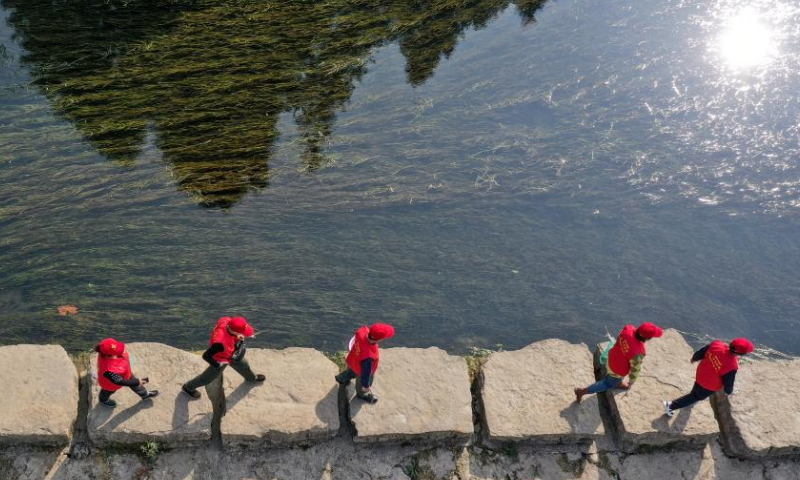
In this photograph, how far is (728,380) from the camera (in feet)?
17.1

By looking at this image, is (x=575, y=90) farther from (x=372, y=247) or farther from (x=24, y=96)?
(x=24, y=96)

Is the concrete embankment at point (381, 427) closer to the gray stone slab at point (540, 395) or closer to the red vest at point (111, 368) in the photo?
the gray stone slab at point (540, 395)

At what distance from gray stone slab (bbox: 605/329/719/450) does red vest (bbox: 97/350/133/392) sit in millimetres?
4300

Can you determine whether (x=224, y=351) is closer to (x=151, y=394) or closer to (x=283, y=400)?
(x=283, y=400)

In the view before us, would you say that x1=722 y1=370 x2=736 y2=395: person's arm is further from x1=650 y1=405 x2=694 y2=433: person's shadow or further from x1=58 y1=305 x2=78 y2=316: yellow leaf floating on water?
x1=58 y1=305 x2=78 y2=316: yellow leaf floating on water

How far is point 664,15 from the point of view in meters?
11.8

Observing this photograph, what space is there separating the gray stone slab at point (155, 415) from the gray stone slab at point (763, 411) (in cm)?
469

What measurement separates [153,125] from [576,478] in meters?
7.29

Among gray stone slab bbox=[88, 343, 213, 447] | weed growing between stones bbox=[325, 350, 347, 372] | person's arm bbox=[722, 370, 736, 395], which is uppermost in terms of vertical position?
gray stone slab bbox=[88, 343, 213, 447]

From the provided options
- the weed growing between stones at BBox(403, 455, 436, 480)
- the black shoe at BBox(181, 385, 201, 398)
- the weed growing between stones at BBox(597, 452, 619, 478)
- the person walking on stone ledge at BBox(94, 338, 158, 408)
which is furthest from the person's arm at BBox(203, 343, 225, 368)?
the weed growing between stones at BBox(597, 452, 619, 478)

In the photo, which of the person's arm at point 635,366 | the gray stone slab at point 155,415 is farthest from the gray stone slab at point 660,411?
the gray stone slab at point 155,415

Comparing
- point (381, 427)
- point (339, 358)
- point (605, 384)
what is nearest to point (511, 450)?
A: point (605, 384)

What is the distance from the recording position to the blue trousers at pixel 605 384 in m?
5.52

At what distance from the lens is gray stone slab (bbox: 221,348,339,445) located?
539cm
